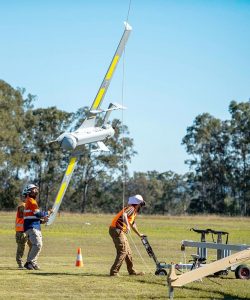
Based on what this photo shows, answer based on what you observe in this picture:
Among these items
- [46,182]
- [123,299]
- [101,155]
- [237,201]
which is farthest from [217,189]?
[123,299]

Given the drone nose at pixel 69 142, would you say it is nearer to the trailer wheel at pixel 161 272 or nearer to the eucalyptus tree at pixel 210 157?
the trailer wheel at pixel 161 272

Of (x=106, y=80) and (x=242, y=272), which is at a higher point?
(x=106, y=80)

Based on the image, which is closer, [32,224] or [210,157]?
[32,224]

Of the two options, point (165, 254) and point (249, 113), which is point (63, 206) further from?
point (165, 254)

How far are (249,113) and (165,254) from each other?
82.1 metres

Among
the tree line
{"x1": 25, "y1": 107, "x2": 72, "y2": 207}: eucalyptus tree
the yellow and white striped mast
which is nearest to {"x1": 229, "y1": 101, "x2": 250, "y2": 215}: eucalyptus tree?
the tree line

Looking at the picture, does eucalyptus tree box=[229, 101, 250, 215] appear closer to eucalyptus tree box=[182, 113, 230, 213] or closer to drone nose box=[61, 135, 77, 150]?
eucalyptus tree box=[182, 113, 230, 213]

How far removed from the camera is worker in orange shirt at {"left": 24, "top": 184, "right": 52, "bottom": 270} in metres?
18.1

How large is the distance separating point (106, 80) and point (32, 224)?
35.8 feet

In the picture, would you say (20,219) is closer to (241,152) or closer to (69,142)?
(69,142)

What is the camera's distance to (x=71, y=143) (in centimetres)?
2552

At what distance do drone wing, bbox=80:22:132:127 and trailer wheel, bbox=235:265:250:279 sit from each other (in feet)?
36.5

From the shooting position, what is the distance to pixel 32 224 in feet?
60.1

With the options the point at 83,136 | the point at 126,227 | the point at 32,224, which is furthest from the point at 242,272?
the point at 83,136
